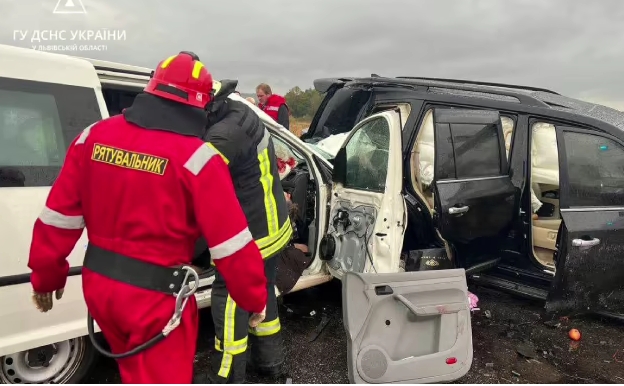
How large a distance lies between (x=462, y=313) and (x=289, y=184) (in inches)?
62.4

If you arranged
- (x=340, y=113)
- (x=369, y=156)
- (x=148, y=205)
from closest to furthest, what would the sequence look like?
(x=148, y=205)
(x=369, y=156)
(x=340, y=113)

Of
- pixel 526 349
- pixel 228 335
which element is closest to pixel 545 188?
pixel 526 349

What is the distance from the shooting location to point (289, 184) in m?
3.79

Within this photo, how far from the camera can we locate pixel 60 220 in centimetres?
182

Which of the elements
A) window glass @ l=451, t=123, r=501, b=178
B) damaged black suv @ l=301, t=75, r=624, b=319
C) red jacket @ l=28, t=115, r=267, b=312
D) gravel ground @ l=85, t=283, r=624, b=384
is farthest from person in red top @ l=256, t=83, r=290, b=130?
red jacket @ l=28, t=115, r=267, b=312

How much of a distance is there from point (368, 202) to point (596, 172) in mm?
1590

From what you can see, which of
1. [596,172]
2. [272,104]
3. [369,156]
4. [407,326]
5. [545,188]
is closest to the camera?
[407,326]

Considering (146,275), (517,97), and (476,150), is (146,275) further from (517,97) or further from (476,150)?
(517,97)

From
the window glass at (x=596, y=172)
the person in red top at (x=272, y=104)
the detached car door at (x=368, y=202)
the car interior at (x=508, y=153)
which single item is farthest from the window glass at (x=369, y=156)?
the person in red top at (x=272, y=104)

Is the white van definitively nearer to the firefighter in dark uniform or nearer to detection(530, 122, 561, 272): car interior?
the firefighter in dark uniform

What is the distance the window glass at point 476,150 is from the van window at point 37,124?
242 centimetres

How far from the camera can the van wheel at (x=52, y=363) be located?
247 cm

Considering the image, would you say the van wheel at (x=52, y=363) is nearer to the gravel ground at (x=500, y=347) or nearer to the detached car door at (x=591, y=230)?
Answer: the gravel ground at (x=500, y=347)

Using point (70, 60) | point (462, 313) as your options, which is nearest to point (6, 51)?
point (70, 60)
